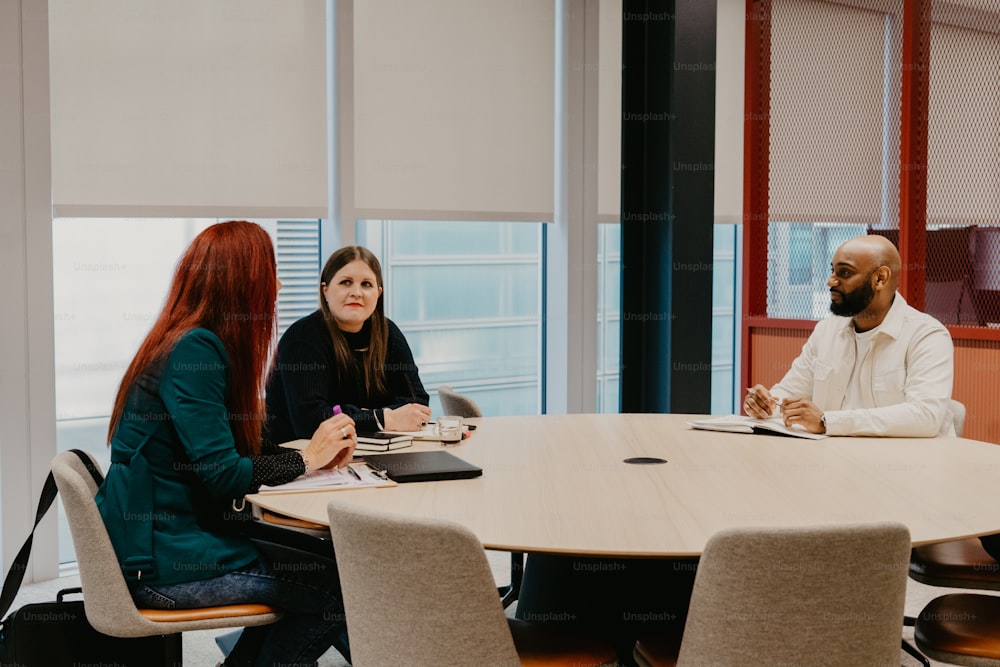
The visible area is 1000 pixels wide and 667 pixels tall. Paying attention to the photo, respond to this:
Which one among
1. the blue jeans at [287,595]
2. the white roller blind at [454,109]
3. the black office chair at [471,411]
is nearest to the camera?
the blue jeans at [287,595]

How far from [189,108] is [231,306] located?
2.40 meters

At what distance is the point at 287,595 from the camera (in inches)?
90.4

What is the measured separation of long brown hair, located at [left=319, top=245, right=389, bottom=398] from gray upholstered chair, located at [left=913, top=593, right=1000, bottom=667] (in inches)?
76.6

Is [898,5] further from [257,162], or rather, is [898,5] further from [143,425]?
[143,425]

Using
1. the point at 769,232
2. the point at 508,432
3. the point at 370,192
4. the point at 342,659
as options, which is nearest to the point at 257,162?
the point at 370,192

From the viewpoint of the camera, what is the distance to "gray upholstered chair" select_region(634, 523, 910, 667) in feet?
5.26

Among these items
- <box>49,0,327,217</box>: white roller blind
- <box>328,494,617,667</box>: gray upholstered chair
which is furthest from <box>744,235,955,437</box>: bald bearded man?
<box>49,0,327,217</box>: white roller blind

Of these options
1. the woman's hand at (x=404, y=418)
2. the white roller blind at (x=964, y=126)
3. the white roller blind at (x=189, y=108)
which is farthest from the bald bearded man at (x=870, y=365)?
the white roller blind at (x=189, y=108)

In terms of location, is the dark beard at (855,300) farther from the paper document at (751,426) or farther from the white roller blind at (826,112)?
the white roller blind at (826,112)

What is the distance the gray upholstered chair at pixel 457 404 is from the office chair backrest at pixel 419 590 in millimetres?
1969

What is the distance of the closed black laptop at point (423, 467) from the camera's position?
2445mm

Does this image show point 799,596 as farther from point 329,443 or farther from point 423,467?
point 329,443

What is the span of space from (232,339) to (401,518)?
2.79 feet

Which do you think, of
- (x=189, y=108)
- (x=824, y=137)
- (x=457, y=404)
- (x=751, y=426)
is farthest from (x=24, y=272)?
(x=824, y=137)
